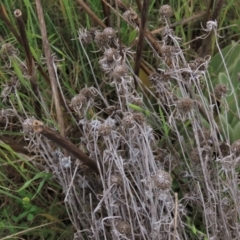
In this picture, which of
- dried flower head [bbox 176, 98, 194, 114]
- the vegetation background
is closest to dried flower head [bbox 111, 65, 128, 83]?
the vegetation background

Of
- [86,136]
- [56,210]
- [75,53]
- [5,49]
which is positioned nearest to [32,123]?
[86,136]

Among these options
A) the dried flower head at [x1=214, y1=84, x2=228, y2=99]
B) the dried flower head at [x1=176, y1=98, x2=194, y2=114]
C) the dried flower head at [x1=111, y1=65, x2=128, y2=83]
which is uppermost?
the dried flower head at [x1=111, y1=65, x2=128, y2=83]

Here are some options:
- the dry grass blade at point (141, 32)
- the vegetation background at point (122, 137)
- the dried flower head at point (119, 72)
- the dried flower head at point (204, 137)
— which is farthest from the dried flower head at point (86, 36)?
the dried flower head at point (204, 137)

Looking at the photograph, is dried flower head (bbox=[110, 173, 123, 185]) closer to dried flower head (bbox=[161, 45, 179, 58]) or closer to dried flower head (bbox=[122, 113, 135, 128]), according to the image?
dried flower head (bbox=[122, 113, 135, 128])

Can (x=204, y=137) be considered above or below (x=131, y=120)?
below

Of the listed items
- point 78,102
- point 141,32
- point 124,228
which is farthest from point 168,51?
point 124,228

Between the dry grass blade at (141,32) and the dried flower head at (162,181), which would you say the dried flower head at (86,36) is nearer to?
the dry grass blade at (141,32)

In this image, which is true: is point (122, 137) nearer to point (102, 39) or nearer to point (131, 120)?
point (131, 120)

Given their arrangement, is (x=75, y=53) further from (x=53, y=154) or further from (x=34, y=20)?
(x=53, y=154)
